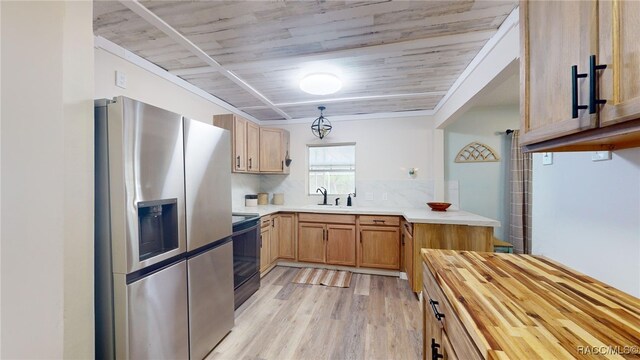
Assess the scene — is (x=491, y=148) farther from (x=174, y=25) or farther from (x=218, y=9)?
(x=174, y=25)

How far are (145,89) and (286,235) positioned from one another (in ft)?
7.92

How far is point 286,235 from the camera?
11.8ft

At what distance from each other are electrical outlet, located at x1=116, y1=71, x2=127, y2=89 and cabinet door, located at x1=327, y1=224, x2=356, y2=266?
267 cm

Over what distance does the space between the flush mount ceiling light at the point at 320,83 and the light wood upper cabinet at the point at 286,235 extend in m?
1.89

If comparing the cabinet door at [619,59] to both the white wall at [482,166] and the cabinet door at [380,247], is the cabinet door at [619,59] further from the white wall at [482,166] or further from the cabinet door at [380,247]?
the white wall at [482,166]

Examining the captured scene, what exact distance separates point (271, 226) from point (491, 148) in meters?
3.37

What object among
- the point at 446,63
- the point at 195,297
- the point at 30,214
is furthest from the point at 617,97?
the point at 195,297

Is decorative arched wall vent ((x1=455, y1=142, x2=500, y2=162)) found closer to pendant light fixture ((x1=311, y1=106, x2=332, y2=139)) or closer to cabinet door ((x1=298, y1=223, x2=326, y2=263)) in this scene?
pendant light fixture ((x1=311, y1=106, x2=332, y2=139))

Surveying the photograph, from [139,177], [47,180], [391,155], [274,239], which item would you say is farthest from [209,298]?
[391,155]

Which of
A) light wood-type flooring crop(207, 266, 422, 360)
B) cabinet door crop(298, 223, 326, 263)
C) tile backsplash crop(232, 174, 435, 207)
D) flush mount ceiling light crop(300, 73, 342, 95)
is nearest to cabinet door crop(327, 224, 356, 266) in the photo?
cabinet door crop(298, 223, 326, 263)

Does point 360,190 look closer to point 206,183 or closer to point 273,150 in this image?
point 273,150

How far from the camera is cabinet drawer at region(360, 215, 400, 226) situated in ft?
10.6

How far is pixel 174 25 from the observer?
5.33 ft

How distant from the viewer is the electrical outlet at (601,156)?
1.01m
